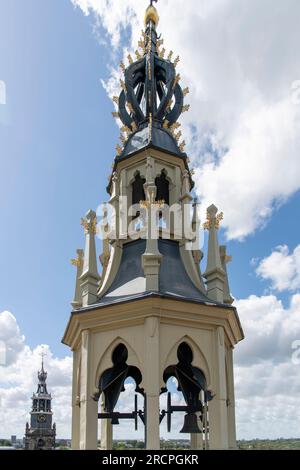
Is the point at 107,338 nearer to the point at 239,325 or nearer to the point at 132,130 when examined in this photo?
the point at 239,325

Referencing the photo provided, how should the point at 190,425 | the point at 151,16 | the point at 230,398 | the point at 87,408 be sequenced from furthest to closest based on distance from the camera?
the point at 151,16
the point at 190,425
the point at 230,398
the point at 87,408

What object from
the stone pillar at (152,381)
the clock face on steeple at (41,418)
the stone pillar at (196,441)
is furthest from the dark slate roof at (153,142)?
the clock face on steeple at (41,418)

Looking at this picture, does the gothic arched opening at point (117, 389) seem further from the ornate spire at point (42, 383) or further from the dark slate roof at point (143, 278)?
the ornate spire at point (42, 383)

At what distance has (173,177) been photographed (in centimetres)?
1908

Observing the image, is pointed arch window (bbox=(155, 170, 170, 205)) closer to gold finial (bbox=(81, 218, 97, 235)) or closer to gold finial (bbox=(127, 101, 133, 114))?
gold finial (bbox=(81, 218, 97, 235))

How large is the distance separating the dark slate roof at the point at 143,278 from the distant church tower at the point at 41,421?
145 metres

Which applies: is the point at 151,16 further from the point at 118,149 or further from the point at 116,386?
the point at 116,386

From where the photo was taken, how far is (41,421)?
15738 centimetres

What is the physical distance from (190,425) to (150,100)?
1215cm

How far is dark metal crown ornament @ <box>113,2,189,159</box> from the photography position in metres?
19.4

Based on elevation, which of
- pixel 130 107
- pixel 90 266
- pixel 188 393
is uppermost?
pixel 130 107

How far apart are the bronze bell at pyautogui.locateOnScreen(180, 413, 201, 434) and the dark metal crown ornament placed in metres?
9.33

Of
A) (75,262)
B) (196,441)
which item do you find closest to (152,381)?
(196,441)

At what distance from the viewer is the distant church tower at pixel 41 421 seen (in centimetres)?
15462
